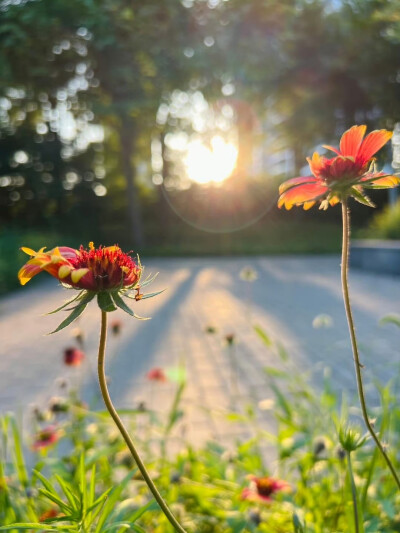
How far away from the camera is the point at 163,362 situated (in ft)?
12.6

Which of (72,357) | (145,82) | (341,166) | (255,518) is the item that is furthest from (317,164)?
(145,82)

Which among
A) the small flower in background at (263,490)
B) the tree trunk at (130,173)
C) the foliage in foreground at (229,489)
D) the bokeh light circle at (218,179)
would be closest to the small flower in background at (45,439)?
the foliage in foreground at (229,489)

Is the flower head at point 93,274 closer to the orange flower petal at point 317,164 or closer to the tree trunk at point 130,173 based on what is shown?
the orange flower petal at point 317,164

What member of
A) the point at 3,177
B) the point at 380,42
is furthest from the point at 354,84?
the point at 3,177

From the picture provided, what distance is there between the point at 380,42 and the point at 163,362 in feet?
38.4

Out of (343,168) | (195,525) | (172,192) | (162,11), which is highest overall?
(162,11)

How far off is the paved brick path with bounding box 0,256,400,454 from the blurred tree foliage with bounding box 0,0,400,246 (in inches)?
227

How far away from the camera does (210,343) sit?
14.5 feet

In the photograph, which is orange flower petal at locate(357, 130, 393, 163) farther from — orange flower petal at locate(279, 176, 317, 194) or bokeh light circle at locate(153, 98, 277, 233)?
bokeh light circle at locate(153, 98, 277, 233)

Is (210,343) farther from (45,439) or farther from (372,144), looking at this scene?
(372,144)

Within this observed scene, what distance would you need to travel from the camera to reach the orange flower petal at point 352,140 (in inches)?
27.3

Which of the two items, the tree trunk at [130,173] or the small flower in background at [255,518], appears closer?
the small flower in background at [255,518]

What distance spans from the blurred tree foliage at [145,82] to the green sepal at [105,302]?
381 inches

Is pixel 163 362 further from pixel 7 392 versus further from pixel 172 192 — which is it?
pixel 172 192
